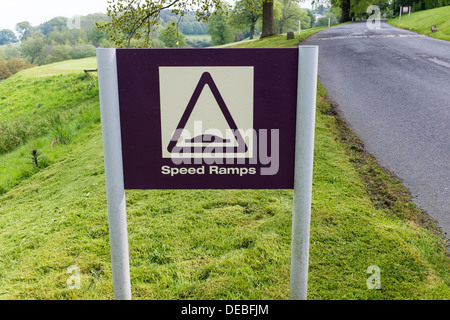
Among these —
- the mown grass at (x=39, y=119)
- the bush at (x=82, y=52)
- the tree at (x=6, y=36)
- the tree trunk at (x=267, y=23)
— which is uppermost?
the tree at (x=6, y=36)

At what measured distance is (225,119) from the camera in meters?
2.34

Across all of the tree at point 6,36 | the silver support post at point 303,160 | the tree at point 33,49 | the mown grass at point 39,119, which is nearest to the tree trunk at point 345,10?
the mown grass at point 39,119

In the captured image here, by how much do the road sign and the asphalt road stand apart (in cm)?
278

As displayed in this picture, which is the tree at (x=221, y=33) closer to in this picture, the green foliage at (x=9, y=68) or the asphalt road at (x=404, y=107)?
the green foliage at (x=9, y=68)

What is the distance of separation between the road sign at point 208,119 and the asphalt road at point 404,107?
2782mm

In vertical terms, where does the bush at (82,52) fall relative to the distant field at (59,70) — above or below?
above

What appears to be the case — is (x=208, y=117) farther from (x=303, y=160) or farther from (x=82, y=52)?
(x=82, y=52)

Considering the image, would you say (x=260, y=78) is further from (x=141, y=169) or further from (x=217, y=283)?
(x=217, y=283)

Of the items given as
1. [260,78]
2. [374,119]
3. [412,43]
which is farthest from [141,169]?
[412,43]

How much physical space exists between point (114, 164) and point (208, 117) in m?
0.67

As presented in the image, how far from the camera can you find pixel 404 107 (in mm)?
8141

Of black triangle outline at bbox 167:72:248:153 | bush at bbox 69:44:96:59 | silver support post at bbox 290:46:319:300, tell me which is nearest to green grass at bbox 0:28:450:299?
silver support post at bbox 290:46:319:300

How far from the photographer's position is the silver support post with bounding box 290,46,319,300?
2221mm

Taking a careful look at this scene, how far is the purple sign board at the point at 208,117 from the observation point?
7.39 ft
